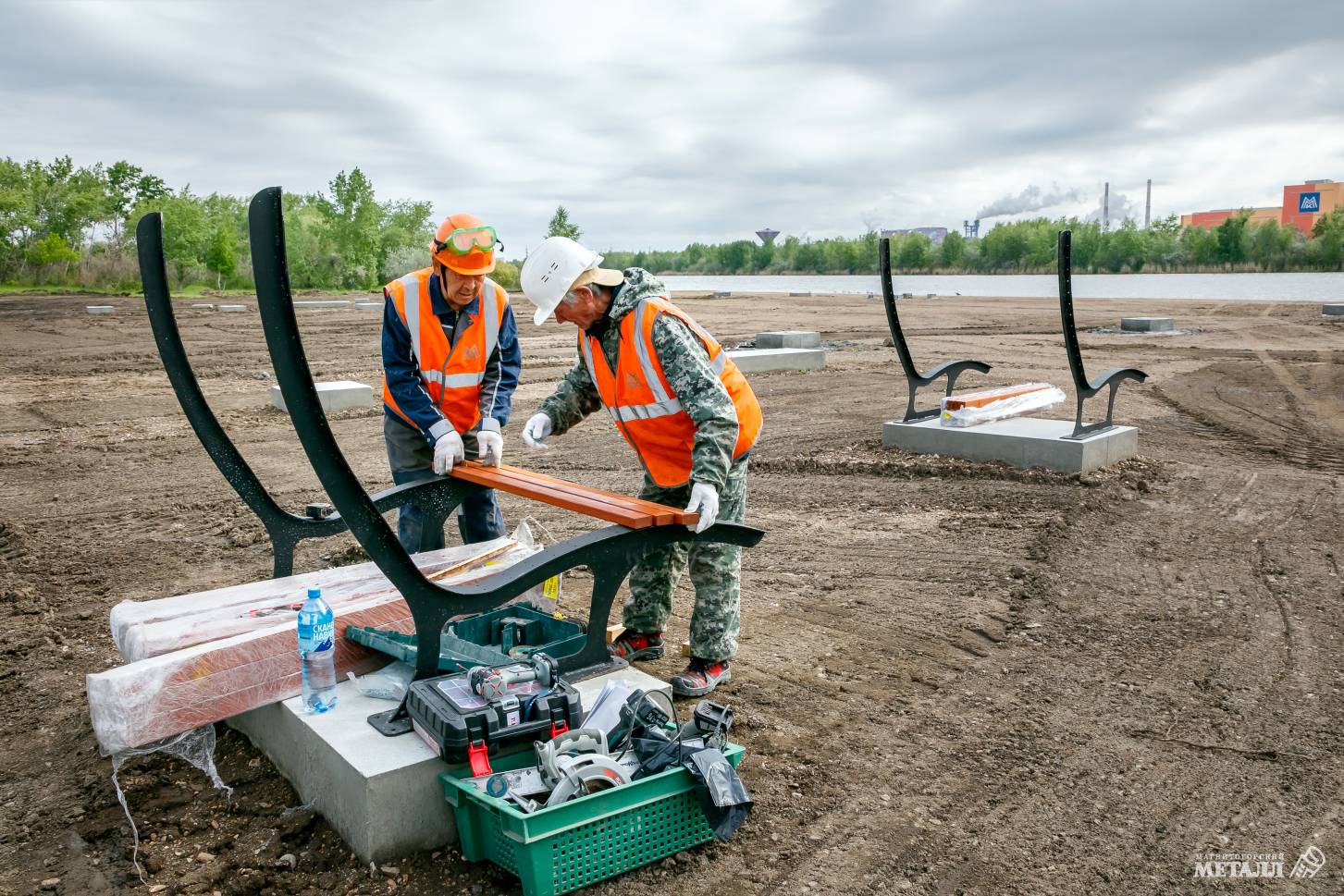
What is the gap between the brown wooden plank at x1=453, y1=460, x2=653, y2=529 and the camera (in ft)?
11.9

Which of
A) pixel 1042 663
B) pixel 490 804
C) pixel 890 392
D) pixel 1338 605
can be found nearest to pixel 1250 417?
pixel 890 392

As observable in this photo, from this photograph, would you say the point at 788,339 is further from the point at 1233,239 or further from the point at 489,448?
the point at 1233,239

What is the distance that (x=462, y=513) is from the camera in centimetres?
539

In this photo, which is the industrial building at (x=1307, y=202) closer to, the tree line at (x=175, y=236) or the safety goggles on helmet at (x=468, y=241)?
the tree line at (x=175, y=236)

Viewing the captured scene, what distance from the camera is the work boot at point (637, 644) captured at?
4691 mm

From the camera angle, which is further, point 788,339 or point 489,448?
point 788,339

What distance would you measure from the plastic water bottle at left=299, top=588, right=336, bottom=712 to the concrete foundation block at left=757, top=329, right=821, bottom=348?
1510 cm

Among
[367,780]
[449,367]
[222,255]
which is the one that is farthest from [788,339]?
[222,255]

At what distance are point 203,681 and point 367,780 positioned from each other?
2.86ft

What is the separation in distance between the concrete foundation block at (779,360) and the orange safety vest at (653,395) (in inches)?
467

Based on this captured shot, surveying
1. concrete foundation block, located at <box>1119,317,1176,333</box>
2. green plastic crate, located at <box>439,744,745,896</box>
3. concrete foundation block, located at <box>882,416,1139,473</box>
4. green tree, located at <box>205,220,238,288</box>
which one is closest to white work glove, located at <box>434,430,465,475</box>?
green plastic crate, located at <box>439,744,745,896</box>

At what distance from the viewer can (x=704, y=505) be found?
3.74 meters

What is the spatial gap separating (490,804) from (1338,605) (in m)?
4.81

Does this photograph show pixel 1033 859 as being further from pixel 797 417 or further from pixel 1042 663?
pixel 797 417
